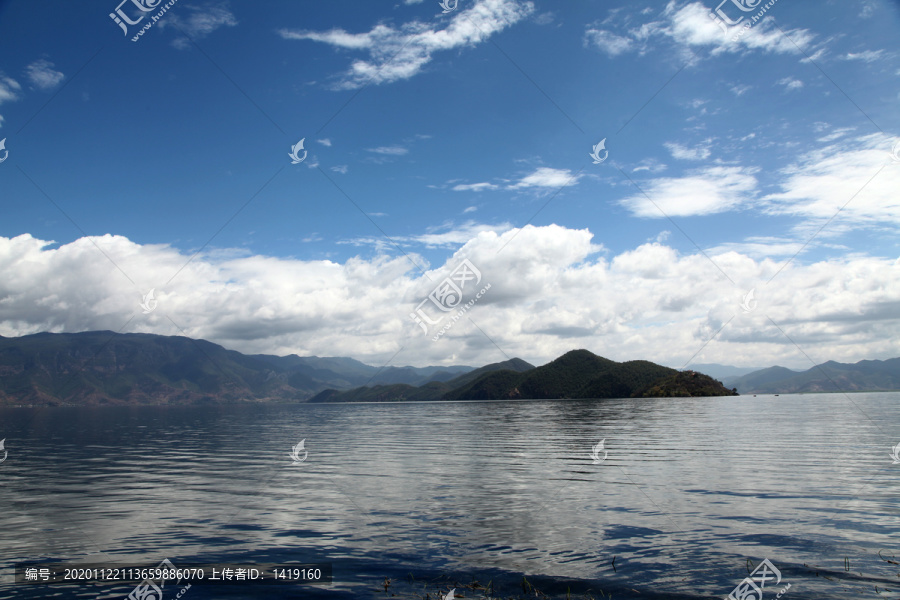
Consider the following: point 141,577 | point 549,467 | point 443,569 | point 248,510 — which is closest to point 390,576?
point 443,569

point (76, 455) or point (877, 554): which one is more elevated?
point (877, 554)

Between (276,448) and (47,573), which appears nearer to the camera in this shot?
(47,573)

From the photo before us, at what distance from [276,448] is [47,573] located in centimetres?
4555

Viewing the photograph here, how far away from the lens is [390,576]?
15.3 m

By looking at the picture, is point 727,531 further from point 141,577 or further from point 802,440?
point 802,440
